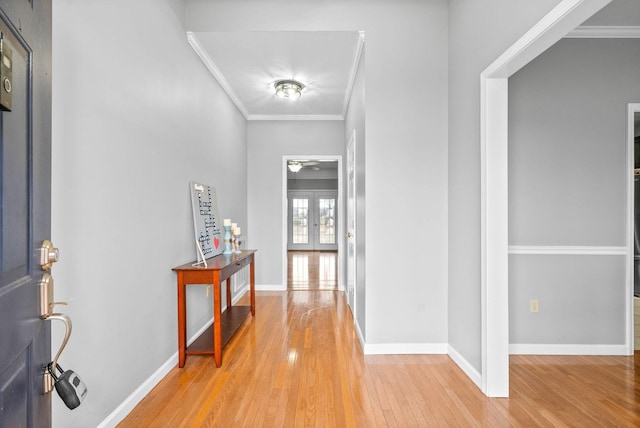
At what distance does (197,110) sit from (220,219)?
1275 millimetres

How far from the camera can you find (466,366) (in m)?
2.54

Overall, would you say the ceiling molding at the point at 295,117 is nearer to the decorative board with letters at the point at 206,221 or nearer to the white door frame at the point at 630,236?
the decorative board with letters at the point at 206,221

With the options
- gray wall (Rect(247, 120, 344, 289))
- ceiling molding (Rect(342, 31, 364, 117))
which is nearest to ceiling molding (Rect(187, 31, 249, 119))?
gray wall (Rect(247, 120, 344, 289))

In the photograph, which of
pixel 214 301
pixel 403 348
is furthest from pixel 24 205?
pixel 403 348

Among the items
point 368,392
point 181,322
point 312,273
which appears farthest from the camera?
point 312,273

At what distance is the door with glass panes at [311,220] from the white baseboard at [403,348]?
8.51 meters

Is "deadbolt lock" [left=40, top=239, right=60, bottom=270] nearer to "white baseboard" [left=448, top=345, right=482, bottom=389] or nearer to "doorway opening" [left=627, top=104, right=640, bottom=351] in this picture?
"white baseboard" [left=448, top=345, right=482, bottom=389]

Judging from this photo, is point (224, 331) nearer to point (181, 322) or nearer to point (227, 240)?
point (181, 322)

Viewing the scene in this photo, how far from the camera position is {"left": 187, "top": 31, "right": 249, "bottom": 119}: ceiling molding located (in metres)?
3.07

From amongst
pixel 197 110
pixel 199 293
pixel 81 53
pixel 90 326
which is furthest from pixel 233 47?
pixel 90 326

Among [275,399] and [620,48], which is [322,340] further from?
[620,48]

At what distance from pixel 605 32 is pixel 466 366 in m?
2.98

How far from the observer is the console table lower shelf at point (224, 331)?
280cm

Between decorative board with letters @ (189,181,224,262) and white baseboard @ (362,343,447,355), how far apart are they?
1.65m
